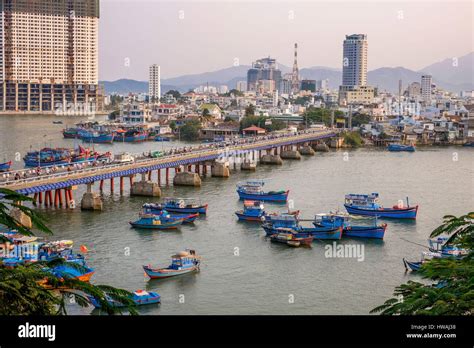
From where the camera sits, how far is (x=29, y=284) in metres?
2.97

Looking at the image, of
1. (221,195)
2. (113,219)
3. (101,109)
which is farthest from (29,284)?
(101,109)

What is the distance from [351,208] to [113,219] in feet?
17.3


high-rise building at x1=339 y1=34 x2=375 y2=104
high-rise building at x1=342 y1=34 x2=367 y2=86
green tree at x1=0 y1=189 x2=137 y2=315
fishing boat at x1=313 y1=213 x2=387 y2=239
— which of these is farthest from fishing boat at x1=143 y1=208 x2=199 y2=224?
high-rise building at x1=342 y1=34 x2=367 y2=86

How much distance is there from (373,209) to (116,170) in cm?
623

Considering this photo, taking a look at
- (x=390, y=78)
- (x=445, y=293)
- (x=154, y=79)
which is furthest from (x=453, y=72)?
(x=445, y=293)

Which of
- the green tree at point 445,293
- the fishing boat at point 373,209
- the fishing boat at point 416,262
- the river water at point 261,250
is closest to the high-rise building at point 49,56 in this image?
the river water at point 261,250

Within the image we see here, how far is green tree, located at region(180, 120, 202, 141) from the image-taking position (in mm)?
39906

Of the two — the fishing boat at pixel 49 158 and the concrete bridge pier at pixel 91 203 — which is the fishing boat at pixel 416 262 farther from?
the fishing boat at pixel 49 158

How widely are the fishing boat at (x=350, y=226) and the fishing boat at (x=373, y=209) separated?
1.79 m

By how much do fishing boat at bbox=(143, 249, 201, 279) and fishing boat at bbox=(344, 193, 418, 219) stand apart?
6172 millimetres

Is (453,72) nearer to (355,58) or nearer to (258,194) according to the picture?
(355,58)

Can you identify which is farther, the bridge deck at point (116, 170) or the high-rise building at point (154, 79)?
the high-rise building at point (154, 79)

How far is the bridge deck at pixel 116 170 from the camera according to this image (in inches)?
596
